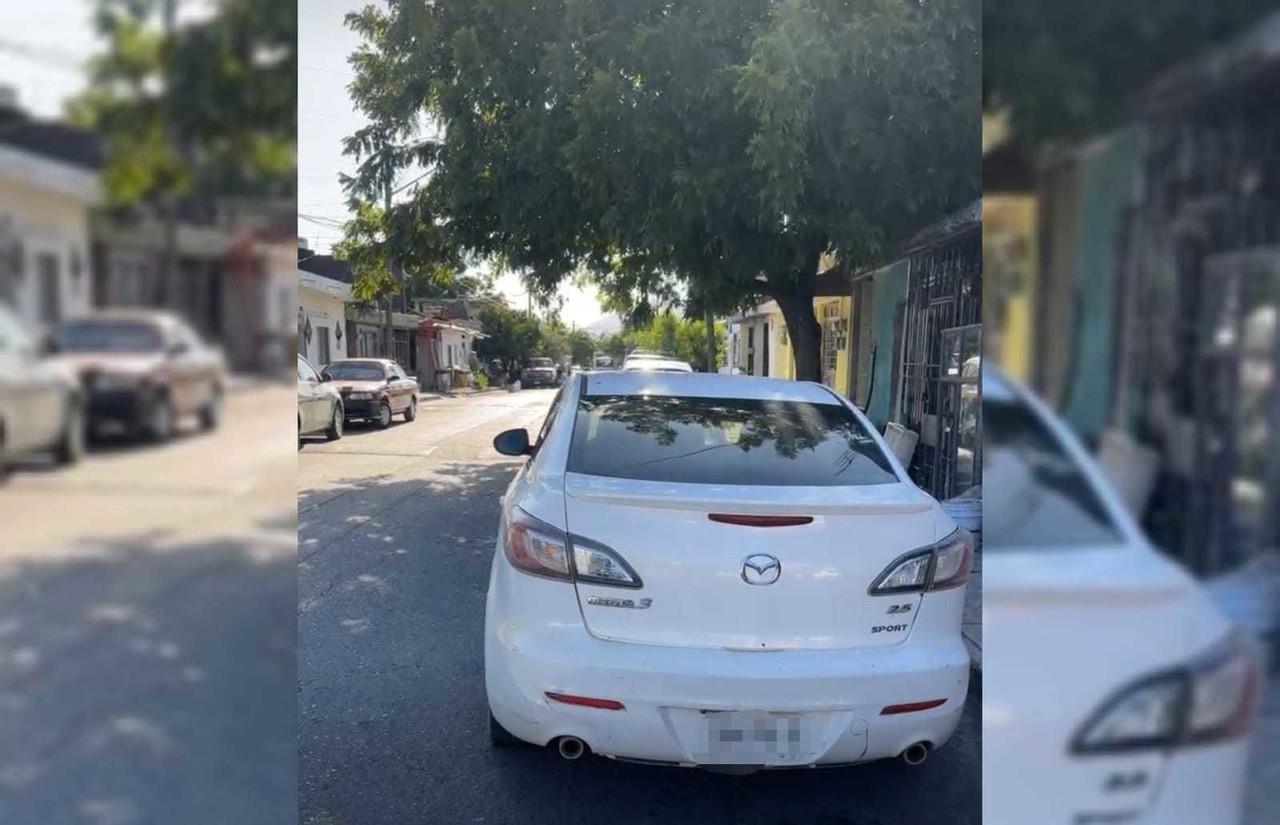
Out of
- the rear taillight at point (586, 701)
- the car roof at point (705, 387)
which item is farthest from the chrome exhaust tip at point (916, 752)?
the car roof at point (705, 387)

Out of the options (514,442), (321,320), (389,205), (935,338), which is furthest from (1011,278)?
(389,205)

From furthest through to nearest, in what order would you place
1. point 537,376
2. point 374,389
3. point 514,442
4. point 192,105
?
point 537,376
point 374,389
point 514,442
point 192,105

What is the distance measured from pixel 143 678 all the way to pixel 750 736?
1.73m

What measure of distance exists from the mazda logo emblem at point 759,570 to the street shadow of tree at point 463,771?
101 cm

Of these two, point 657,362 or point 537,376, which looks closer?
point 657,362

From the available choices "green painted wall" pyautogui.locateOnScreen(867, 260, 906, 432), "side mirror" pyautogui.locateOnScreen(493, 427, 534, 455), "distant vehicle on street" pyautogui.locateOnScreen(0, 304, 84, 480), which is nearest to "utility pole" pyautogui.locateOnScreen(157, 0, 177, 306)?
"distant vehicle on street" pyautogui.locateOnScreen(0, 304, 84, 480)

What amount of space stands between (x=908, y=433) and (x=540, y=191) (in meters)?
4.19

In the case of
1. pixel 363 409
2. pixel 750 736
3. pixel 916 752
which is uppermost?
pixel 363 409

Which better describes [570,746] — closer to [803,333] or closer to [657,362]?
[657,362]

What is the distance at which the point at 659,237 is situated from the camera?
5934mm

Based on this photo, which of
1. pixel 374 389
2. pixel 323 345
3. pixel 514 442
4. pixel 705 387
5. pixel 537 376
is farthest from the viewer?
pixel 537 376

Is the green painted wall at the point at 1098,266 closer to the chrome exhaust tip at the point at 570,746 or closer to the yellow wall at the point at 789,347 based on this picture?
the chrome exhaust tip at the point at 570,746

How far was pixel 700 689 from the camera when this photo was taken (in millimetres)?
2664

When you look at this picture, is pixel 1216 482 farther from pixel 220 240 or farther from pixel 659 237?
pixel 659 237
